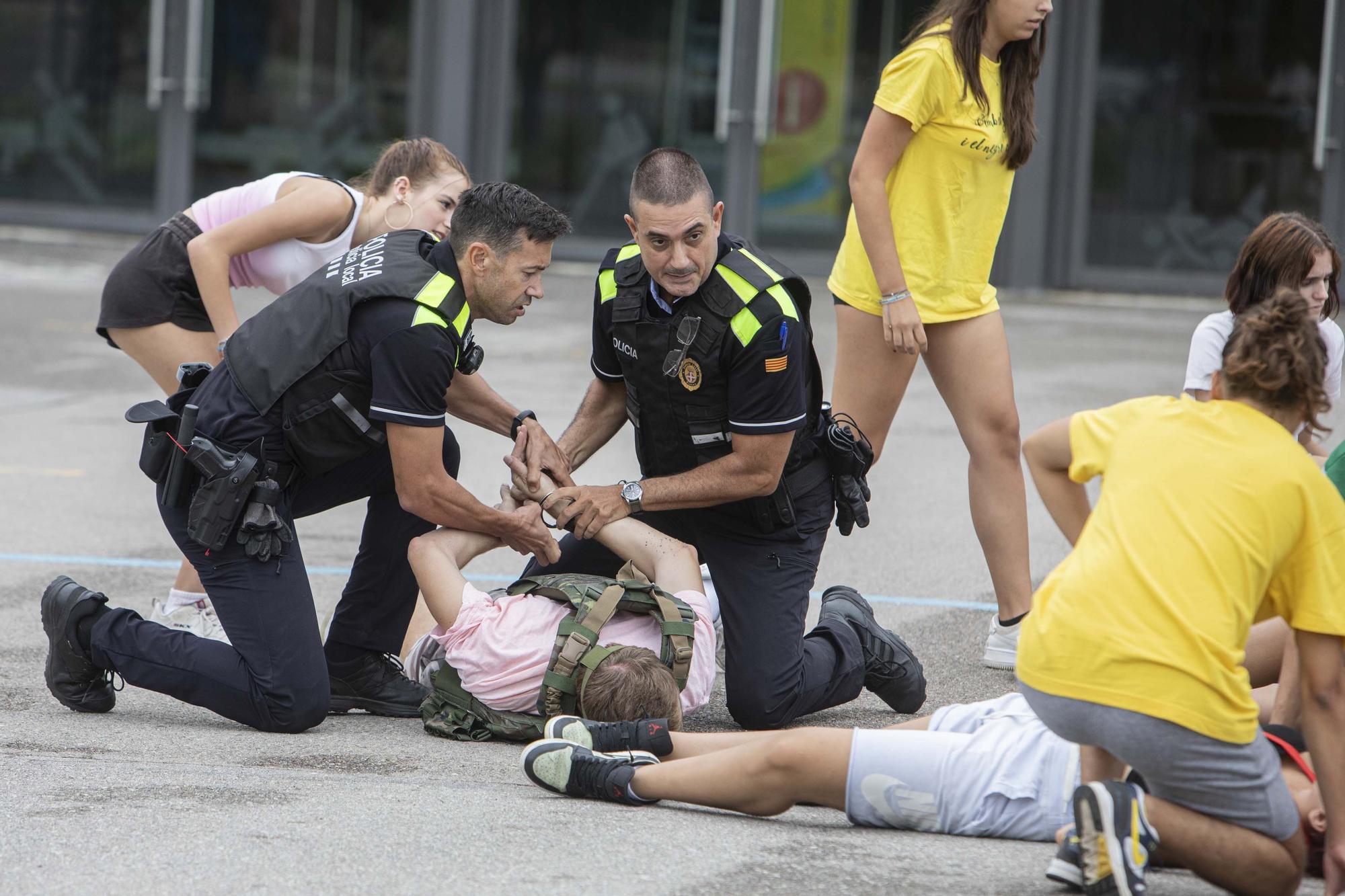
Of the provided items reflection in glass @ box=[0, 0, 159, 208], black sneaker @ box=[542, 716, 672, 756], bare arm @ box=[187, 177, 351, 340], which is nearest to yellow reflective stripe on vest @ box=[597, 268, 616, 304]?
bare arm @ box=[187, 177, 351, 340]

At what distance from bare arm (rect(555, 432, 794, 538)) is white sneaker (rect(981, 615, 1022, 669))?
0.89 m

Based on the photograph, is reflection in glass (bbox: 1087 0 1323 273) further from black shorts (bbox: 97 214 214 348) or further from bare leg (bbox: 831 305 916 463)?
black shorts (bbox: 97 214 214 348)

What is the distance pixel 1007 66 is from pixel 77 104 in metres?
12.9

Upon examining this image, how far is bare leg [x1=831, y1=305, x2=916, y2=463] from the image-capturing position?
4.69 metres

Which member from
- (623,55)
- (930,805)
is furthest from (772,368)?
(623,55)

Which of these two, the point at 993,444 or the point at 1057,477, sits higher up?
the point at 1057,477

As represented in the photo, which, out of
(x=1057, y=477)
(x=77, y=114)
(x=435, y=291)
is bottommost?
(x=1057, y=477)

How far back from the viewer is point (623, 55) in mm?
14797

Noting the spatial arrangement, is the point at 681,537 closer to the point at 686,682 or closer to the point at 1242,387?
the point at 686,682

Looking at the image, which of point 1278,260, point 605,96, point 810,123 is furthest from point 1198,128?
point 1278,260

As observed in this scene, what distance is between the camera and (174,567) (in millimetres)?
5648

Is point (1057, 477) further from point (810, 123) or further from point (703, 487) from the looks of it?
point (810, 123)

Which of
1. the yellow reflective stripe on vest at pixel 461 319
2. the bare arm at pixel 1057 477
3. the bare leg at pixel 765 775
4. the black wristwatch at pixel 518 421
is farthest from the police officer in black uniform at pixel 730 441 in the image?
the bare arm at pixel 1057 477

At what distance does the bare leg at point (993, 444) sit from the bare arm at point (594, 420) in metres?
0.94
